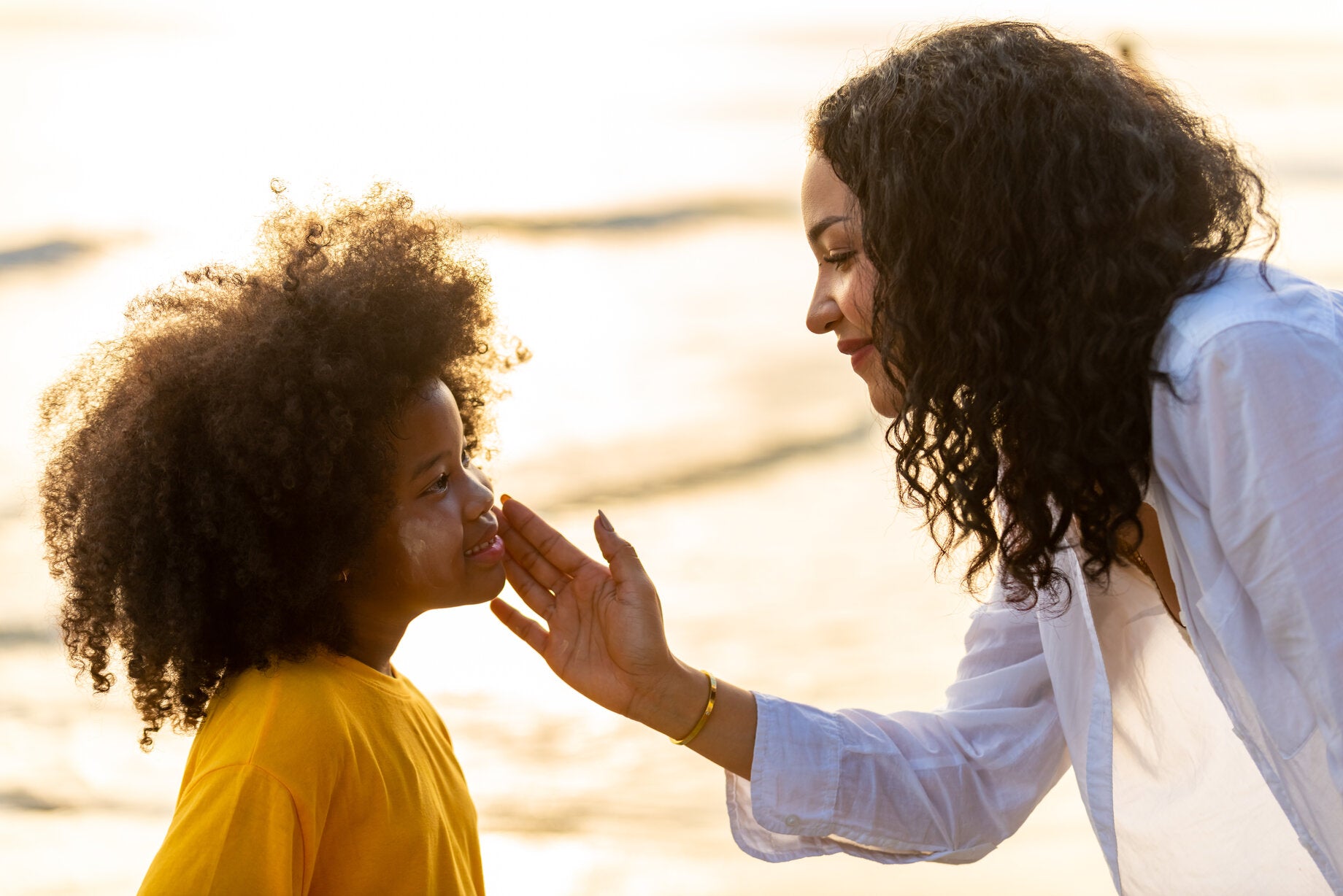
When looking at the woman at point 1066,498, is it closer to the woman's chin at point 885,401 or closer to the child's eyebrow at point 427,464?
the woman's chin at point 885,401

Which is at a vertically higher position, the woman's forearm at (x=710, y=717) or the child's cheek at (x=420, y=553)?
the child's cheek at (x=420, y=553)

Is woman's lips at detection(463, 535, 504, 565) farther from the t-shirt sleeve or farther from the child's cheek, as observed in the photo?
the t-shirt sleeve

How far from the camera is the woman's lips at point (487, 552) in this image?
149cm

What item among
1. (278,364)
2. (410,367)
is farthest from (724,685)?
(278,364)

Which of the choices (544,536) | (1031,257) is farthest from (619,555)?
(1031,257)

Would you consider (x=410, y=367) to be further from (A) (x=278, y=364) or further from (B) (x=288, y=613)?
(B) (x=288, y=613)

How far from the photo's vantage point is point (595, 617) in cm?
162

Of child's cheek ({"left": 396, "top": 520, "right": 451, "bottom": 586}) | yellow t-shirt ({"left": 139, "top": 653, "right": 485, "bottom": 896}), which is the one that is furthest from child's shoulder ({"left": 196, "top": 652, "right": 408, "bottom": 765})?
child's cheek ({"left": 396, "top": 520, "right": 451, "bottom": 586})

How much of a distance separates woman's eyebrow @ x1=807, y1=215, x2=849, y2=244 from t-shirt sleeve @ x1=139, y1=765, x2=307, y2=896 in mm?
835

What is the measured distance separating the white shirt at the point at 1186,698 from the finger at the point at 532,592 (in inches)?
11.6

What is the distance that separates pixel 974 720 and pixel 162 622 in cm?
103

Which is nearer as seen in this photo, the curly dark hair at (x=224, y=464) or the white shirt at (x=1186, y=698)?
the white shirt at (x=1186, y=698)

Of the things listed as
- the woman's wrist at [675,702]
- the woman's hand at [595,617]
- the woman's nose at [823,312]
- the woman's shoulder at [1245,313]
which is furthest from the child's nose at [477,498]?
the woman's shoulder at [1245,313]

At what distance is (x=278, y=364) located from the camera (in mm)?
1380
